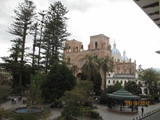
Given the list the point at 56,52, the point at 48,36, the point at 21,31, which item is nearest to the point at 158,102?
the point at 56,52

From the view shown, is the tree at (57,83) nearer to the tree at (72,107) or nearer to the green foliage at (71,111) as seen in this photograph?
the tree at (72,107)

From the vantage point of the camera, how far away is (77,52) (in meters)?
49.9

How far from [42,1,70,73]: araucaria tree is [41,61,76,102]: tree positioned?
291 inches

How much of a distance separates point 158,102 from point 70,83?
18.9 meters

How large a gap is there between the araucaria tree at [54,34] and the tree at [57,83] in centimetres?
739

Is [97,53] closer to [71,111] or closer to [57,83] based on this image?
[57,83]

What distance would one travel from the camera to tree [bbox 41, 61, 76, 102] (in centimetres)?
2017

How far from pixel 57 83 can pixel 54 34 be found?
12.7 meters

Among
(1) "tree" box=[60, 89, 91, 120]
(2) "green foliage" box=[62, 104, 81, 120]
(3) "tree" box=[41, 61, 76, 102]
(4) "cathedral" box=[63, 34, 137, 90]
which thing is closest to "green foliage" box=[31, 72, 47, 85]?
(3) "tree" box=[41, 61, 76, 102]

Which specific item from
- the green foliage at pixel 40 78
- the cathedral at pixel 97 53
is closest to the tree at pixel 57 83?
the green foliage at pixel 40 78

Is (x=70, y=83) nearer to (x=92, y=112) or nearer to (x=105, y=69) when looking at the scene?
(x=92, y=112)

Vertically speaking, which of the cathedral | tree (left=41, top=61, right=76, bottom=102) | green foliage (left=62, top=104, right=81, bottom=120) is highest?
the cathedral

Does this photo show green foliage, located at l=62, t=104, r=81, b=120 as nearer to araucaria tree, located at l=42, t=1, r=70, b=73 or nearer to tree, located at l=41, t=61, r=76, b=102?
tree, located at l=41, t=61, r=76, b=102

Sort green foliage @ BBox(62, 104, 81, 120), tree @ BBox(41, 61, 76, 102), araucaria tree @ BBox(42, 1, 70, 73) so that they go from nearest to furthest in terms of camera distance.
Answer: green foliage @ BBox(62, 104, 81, 120)
tree @ BBox(41, 61, 76, 102)
araucaria tree @ BBox(42, 1, 70, 73)
